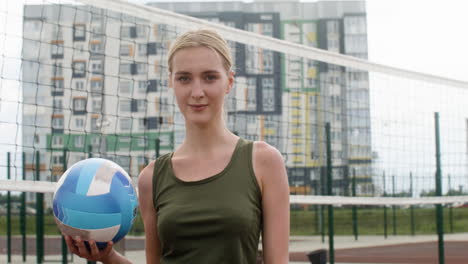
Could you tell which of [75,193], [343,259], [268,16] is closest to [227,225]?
[75,193]

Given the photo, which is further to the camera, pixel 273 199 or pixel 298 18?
pixel 298 18

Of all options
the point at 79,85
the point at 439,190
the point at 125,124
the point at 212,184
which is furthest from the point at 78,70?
the point at 79,85

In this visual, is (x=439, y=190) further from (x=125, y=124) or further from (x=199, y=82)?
(x=125, y=124)

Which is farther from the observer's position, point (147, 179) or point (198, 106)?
point (147, 179)

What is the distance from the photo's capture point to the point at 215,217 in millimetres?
2025

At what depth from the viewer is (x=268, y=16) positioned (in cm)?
7125

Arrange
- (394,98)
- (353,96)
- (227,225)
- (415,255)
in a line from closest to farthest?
(227,225) → (394,98) → (415,255) → (353,96)

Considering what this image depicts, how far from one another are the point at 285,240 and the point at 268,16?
7032 centimetres

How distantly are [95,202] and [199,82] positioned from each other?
69cm

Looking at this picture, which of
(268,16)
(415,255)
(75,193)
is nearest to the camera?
(75,193)

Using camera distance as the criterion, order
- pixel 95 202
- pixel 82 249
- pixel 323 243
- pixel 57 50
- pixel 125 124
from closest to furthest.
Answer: pixel 82 249 → pixel 95 202 → pixel 57 50 → pixel 323 243 → pixel 125 124

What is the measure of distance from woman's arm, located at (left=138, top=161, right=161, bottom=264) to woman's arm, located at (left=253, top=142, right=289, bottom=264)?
373 millimetres

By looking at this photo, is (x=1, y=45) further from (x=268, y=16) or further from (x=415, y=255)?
(x=268, y=16)

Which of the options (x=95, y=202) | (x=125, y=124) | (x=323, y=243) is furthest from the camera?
(x=125, y=124)
